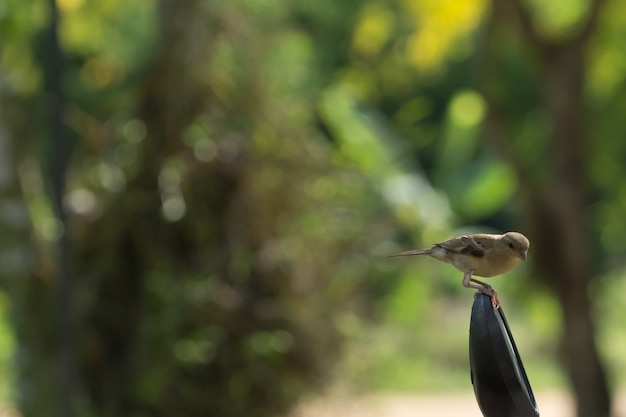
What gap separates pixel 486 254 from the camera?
6.54 feet

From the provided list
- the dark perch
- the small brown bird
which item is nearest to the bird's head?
the small brown bird

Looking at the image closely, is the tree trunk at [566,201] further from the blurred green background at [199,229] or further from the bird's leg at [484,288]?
the bird's leg at [484,288]

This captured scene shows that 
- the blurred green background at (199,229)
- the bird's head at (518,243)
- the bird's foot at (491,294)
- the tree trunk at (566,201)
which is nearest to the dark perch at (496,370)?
the bird's foot at (491,294)

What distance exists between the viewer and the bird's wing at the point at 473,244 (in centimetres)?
200

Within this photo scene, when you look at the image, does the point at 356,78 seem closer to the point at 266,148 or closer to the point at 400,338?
the point at 400,338

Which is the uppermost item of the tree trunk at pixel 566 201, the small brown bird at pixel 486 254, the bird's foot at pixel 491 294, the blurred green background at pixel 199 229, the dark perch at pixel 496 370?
the tree trunk at pixel 566 201

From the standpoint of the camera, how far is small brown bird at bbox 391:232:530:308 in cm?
195

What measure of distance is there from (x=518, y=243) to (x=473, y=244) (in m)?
0.11

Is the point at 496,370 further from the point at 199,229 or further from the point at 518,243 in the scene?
the point at 199,229

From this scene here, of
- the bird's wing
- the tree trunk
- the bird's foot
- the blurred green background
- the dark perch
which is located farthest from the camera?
the tree trunk

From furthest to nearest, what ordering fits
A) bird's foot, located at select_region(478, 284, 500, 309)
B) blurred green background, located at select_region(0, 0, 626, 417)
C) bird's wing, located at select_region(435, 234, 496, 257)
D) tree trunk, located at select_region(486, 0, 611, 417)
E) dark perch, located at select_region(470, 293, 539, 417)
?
tree trunk, located at select_region(486, 0, 611, 417), blurred green background, located at select_region(0, 0, 626, 417), bird's wing, located at select_region(435, 234, 496, 257), bird's foot, located at select_region(478, 284, 500, 309), dark perch, located at select_region(470, 293, 539, 417)

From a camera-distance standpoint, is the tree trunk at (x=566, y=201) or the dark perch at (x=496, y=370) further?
the tree trunk at (x=566, y=201)

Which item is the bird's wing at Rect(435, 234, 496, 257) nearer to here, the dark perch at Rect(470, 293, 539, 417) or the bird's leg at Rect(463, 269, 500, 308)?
the bird's leg at Rect(463, 269, 500, 308)

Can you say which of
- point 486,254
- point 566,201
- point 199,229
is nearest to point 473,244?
point 486,254
